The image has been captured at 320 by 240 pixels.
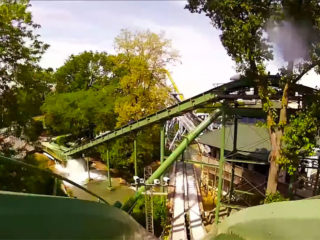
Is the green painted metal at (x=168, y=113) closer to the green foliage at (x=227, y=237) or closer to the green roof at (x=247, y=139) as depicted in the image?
the green roof at (x=247, y=139)

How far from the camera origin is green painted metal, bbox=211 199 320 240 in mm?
1797

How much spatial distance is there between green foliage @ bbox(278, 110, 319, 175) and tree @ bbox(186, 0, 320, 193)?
0.28 meters

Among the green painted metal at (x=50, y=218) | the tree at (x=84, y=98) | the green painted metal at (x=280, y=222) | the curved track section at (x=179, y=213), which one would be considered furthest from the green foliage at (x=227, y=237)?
the tree at (x=84, y=98)

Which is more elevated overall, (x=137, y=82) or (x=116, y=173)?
(x=137, y=82)

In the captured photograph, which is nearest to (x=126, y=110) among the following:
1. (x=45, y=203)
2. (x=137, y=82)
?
(x=137, y=82)

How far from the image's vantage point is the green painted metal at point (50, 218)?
5.68 feet

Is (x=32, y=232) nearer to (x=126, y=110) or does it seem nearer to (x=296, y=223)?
(x=296, y=223)

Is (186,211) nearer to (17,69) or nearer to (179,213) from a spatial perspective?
(179,213)

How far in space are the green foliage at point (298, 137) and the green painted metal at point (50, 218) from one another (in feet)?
27.2

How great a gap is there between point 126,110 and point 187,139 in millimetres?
8164

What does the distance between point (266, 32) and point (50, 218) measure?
852 centimetres

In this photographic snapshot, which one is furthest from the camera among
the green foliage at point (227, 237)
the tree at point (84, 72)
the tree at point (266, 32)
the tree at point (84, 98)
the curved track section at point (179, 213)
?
the tree at point (84, 72)

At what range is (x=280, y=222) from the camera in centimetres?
189

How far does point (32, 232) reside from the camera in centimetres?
180
